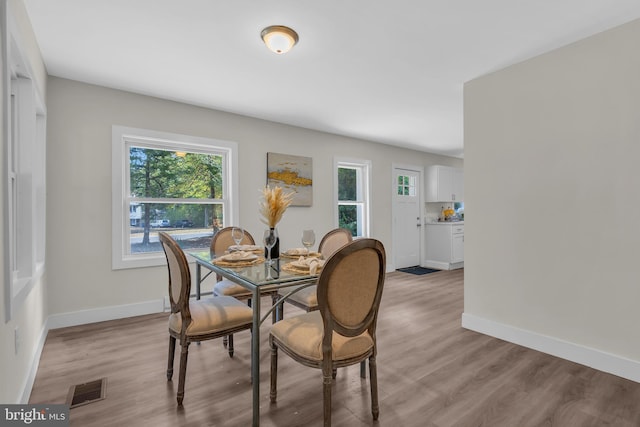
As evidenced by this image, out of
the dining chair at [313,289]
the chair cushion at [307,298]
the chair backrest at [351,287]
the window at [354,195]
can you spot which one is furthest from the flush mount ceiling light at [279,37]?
the window at [354,195]

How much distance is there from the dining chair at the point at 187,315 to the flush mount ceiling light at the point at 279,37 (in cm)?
149

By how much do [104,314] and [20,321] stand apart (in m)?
1.51

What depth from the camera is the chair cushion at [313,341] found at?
5.01 ft

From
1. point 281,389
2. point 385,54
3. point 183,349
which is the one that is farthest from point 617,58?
point 183,349

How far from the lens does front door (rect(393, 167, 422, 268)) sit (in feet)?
19.5

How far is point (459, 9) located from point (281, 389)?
263cm

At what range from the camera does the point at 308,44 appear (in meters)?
2.35

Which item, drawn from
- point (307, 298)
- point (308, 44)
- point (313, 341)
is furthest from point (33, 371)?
point (308, 44)

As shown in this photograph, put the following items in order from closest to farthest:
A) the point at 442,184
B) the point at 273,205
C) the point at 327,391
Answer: the point at 327,391
the point at 273,205
the point at 442,184

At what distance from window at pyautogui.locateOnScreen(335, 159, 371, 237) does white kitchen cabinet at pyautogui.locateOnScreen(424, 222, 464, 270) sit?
171 centimetres

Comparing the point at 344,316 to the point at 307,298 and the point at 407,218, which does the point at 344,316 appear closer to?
the point at 307,298

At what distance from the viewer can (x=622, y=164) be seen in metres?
2.13

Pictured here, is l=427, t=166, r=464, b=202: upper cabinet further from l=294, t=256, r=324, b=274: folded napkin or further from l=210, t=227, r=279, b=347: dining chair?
l=294, t=256, r=324, b=274: folded napkin

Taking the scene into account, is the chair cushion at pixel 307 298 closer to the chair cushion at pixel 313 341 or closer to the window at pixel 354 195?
the chair cushion at pixel 313 341
